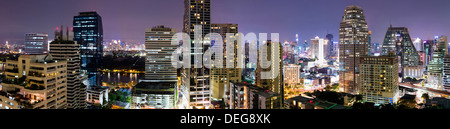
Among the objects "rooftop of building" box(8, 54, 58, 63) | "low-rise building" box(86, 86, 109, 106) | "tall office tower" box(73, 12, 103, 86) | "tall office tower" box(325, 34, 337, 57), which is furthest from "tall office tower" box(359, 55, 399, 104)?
"tall office tower" box(325, 34, 337, 57)

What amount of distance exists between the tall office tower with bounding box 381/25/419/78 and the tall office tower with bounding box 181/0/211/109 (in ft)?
65.1

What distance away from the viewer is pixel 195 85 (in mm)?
11750

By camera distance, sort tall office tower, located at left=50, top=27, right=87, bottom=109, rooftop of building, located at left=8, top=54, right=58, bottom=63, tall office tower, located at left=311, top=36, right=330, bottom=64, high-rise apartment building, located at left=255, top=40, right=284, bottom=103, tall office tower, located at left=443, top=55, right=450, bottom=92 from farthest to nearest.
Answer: tall office tower, located at left=311, top=36, right=330, bottom=64 → tall office tower, located at left=443, top=55, right=450, bottom=92 → high-rise apartment building, located at left=255, top=40, right=284, bottom=103 → tall office tower, located at left=50, top=27, right=87, bottom=109 → rooftop of building, located at left=8, top=54, right=58, bottom=63

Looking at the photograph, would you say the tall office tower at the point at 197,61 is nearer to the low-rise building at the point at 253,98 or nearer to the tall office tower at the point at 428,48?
the low-rise building at the point at 253,98

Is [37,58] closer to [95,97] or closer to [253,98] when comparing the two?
[95,97]

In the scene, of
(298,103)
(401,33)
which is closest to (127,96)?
(298,103)

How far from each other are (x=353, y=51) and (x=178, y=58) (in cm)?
A: 1505

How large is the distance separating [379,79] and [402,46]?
17374mm

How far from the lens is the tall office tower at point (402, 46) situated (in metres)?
25.3

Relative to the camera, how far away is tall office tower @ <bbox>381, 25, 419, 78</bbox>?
2528cm

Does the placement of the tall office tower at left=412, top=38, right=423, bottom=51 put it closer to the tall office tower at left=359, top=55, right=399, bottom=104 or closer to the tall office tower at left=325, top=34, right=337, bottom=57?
the tall office tower at left=325, top=34, right=337, bottom=57

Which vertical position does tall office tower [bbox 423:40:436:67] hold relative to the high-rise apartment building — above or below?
above

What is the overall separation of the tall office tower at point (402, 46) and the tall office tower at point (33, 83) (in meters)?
26.4
